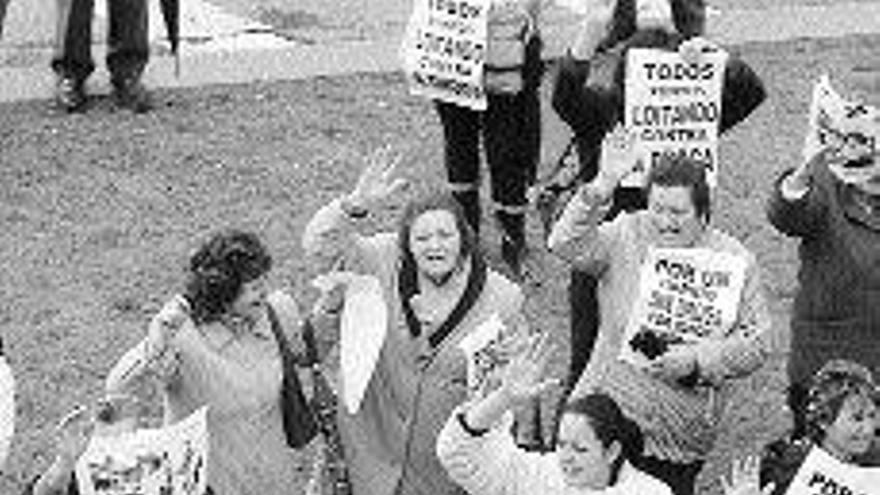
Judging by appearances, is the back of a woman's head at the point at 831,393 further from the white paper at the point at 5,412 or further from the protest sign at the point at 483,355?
the white paper at the point at 5,412

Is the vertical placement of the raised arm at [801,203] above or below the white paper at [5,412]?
above

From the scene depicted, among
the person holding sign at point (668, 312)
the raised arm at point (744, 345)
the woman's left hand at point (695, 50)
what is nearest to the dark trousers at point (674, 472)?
the person holding sign at point (668, 312)

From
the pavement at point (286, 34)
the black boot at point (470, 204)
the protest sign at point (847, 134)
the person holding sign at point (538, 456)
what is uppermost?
the protest sign at point (847, 134)

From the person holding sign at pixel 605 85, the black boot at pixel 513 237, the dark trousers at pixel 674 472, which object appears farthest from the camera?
the black boot at pixel 513 237

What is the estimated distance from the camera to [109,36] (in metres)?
12.7

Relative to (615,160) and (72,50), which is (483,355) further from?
(72,50)

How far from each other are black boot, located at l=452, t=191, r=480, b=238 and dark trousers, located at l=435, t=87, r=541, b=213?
0.05 meters

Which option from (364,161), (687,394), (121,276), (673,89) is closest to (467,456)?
(687,394)

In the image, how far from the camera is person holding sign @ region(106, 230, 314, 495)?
254 inches

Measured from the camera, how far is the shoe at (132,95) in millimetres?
12883

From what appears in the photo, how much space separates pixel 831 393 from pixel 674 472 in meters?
0.95

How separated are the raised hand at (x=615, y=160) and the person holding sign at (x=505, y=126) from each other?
2.46m

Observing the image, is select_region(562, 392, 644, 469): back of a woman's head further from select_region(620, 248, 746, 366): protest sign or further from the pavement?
the pavement

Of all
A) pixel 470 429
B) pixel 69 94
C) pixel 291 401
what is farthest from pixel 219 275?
pixel 69 94
